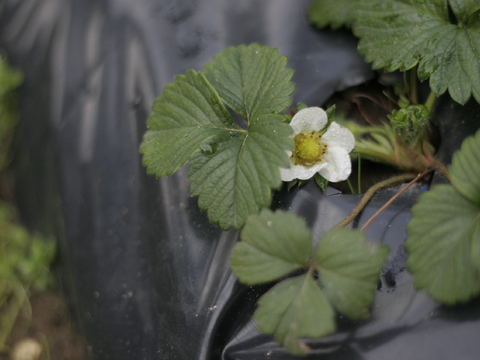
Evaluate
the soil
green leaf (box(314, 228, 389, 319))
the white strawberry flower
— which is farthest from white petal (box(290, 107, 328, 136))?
the soil

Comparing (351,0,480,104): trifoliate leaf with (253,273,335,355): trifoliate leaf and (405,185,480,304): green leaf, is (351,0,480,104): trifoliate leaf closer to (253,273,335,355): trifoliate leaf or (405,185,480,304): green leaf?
(405,185,480,304): green leaf

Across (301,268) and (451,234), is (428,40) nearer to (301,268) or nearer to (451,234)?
(451,234)

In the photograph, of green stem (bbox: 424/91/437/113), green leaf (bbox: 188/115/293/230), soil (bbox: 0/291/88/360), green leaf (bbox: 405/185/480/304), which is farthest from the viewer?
soil (bbox: 0/291/88/360)

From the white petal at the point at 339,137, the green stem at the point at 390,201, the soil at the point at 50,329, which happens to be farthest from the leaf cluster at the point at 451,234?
the soil at the point at 50,329

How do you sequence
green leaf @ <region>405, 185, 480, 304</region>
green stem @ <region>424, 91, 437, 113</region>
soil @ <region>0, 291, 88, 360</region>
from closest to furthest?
green leaf @ <region>405, 185, 480, 304</region> → green stem @ <region>424, 91, 437, 113</region> → soil @ <region>0, 291, 88, 360</region>

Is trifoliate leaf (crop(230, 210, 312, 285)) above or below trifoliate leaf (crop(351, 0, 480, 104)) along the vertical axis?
below

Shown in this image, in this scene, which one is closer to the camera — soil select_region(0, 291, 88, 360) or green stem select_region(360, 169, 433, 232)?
green stem select_region(360, 169, 433, 232)

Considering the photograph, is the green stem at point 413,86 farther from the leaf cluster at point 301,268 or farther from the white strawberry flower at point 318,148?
the leaf cluster at point 301,268

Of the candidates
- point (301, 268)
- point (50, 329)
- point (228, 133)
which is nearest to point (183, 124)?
point (228, 133)

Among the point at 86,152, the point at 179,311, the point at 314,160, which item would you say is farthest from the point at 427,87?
the point at 86,152
